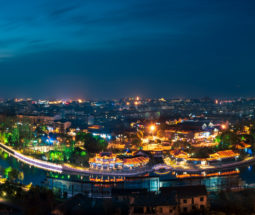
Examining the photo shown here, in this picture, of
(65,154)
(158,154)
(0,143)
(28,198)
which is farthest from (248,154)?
(0,143)

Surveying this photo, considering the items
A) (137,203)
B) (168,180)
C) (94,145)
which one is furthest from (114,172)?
(137,203)

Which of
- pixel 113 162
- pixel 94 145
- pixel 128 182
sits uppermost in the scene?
pixel 94 145

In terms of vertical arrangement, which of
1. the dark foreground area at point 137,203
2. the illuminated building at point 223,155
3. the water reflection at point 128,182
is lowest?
the water reflection at point 128,182

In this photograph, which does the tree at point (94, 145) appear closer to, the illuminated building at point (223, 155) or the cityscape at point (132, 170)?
the cityscape at point (132, 170)

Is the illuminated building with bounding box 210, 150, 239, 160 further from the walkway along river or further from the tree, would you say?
the tree

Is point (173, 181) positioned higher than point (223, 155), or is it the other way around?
point (223, 155)

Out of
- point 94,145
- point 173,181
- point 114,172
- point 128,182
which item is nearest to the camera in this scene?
point 173,181

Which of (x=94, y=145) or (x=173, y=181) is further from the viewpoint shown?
(x=94, y=145)

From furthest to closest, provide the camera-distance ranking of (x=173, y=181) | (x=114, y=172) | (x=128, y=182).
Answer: (x=114, y=172)
(x=128, y=182)
(x=173, y=181)

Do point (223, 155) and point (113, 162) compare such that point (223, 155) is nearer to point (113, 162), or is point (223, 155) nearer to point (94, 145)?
point (113, 162)

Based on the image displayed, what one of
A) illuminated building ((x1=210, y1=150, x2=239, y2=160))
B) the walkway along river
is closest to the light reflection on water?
the walkway along river

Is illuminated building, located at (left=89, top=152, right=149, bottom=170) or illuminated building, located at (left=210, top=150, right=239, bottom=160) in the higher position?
illuminated building, located at (left=210, top=150, right=239, bottom=160)

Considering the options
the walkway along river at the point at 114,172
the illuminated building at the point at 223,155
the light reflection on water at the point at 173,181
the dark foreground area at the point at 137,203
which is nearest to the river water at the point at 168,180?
the light reflection on water at the point at 173,181
